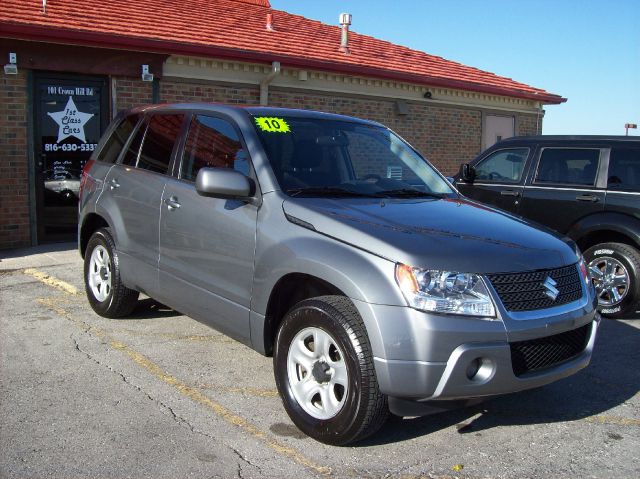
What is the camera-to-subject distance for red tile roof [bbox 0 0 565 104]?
973 cm

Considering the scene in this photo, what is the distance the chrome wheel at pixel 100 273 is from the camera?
6.01m

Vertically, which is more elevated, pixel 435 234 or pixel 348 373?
pixel 435 234

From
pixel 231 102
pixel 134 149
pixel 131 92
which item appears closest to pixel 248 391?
pixel 134 149

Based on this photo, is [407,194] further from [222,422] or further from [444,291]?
[222,422]

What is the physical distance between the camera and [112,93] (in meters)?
10.2

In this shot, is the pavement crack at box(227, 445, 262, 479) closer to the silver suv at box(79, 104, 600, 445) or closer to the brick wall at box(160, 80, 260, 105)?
the silver suv at box(79, 104, 600, 445)

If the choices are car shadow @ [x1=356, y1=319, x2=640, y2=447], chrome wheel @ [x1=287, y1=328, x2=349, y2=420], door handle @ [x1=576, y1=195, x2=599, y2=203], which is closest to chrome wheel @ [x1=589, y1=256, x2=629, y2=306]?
door handle @ [x1=576, y1=195, x2=599, y2=203]

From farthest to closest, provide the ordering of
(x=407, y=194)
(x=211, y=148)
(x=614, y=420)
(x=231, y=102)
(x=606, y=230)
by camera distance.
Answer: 1. (x=231, y=102)
2. (x=606, y=230)
3. (x=211, y=148)
4. (x=407, y=194)
5. (x=614, y=420)

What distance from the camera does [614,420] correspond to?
426cm

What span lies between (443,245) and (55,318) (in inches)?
160

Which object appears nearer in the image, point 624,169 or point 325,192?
point 325,192

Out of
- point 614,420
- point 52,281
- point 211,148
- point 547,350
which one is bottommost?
point 52,281

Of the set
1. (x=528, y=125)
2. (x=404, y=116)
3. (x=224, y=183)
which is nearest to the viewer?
(x=224, y=183)

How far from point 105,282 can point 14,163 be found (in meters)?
4.35
